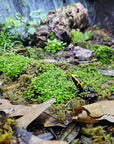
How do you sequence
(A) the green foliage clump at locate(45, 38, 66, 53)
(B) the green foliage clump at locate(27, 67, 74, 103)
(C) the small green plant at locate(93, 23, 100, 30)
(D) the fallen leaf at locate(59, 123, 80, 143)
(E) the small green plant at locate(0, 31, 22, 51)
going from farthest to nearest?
(C) the small green plant at locate(93, 23, 100, 30)
(A) the green foliage clump at locate(45, 38, 66, 53)
(E) the small green plant at locate(0, 31, 22, 51)
(B) the green foliage clump at locate(27, 67, 74, 103)
(D) the fallen leaf at locate(59, 123, 80, 143)

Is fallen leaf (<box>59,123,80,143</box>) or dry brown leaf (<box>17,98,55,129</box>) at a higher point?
dry brown leaf (<box>17,98,55,129</box>)

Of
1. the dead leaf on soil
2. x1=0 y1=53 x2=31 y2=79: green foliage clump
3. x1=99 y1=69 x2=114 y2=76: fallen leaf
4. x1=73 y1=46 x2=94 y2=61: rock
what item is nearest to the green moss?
the dead leaf on soil

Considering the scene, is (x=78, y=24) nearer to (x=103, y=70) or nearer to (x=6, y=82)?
Answer: (x=103, y=70)

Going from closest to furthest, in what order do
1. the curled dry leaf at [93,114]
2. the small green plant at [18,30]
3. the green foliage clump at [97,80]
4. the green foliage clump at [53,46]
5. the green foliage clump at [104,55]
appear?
the curled dry leaf at [93,114] < the green foliage clump at [97,80] < the green foliage clump at [104,55] < the green foliage clump at [53,46] < the small green plant at [18,30]

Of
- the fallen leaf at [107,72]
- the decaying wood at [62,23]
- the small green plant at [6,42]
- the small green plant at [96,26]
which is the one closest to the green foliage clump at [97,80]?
the fallen leaf at [107,72]

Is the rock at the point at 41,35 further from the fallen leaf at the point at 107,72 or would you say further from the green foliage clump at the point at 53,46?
the fallen leaf at the point at 107,72

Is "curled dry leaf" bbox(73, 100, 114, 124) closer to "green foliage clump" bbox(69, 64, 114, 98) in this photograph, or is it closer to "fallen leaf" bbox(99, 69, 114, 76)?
"green foliage clump" bbox(69, 64, 114, 98)

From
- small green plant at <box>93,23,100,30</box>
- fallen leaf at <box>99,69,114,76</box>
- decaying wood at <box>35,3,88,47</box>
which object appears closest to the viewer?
fallen leaf at <box>99,69,114,76</box>
